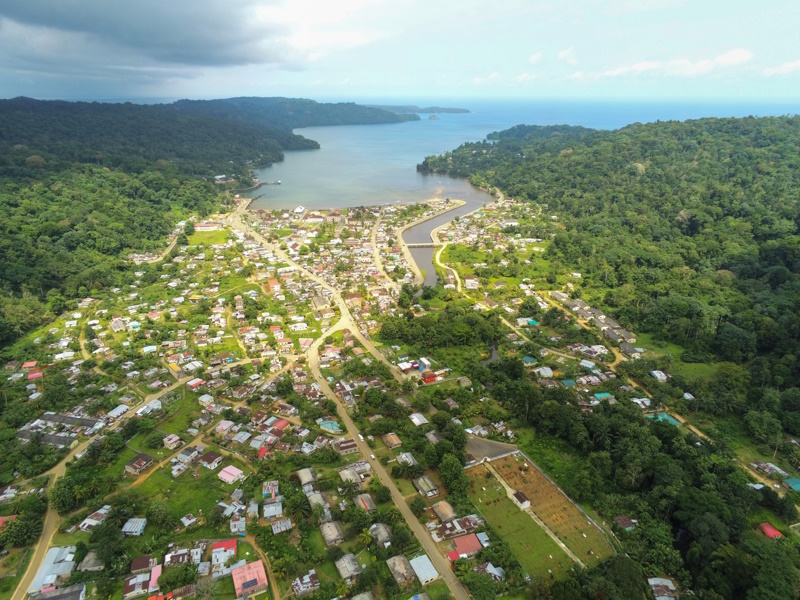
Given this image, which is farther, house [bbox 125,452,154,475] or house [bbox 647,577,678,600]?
house [bbox 125,452,154,475]

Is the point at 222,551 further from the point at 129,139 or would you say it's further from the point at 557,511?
the point at 129,139

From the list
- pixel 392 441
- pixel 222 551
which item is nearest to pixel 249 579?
pixel 222 551

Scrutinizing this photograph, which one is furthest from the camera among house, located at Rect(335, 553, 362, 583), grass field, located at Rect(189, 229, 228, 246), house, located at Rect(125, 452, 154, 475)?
grass field, located at Rect(189, 229, 228, 246)

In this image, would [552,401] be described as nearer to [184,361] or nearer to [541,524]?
[541,524]

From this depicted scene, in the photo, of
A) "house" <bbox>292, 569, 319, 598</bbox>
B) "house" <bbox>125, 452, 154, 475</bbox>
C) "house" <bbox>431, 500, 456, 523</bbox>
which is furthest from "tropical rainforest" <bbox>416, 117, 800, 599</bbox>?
"house" <bbox>125, 452, 154, 475</bbox>

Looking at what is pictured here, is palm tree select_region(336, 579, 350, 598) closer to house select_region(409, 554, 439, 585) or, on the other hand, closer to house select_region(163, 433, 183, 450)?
house select_region(409, 554, 439, 585)

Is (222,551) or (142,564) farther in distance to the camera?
(222,551)

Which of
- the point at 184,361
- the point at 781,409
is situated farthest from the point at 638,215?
the point at 184,361
